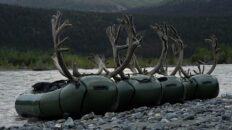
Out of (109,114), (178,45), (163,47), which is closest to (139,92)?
(109,114)

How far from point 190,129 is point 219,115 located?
5.38 feet

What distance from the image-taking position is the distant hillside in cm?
11744

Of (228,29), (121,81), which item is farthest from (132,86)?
(228,29)

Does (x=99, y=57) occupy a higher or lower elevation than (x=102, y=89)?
higher

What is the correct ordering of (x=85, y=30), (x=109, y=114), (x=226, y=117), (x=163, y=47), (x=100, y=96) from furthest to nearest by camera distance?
(x=85, y=30) → (x=163, y=47) → (x=100, y=96) → (x=109, y=114) → (x=226, y=117)

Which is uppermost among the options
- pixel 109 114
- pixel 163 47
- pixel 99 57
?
pixel 163 47

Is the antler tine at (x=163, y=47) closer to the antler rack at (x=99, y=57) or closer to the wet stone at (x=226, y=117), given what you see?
the antler rack at (x=99, y=57)

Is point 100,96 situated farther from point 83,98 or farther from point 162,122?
point 162,122

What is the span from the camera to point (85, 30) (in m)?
128

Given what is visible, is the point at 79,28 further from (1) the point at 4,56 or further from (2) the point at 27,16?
(1) the point at 4,56

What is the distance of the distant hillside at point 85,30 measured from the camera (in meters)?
117

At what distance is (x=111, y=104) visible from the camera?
1127 cm

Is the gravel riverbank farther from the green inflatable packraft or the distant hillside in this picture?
the distant hillside

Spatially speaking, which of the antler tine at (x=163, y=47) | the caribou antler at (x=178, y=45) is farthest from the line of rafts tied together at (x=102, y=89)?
the caribou antler at (x=178, y=45)
